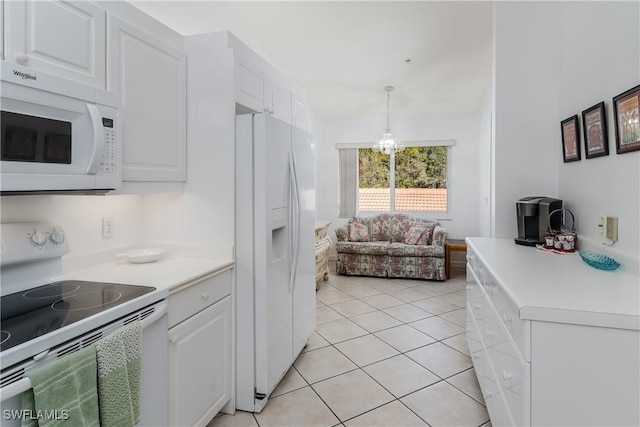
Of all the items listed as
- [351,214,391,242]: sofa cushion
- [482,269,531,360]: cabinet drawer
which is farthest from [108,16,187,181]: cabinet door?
[351,214,391,242]: sofa cushion

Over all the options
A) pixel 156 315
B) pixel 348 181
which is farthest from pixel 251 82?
pixel 348 181

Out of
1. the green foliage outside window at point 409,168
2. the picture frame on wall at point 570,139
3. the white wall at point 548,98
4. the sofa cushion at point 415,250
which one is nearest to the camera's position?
the white wall at point 548,98

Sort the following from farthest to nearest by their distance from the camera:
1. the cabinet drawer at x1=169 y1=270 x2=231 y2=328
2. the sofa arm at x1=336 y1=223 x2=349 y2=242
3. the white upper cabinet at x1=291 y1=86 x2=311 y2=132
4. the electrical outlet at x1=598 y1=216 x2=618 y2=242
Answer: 1. the sofa arm at x1=336 y1=223 x2=349 y2=242
2. the white upper cabinet at x1=291 y1=86 x2=311 y2=132
3. the electrical outlet at x1=598 y1=216 x2=618 y2=242
4. the cabinet drawer at x1=169 y1=270 x2=231 y2=328

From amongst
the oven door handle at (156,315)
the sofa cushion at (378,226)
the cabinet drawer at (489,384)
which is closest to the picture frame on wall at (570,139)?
the cabinet drawer at (489,384)

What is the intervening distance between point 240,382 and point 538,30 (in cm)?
301

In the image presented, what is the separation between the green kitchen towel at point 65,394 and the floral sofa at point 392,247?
4.20m

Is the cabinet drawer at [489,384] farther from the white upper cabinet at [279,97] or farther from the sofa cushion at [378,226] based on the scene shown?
the sofa cushion at [378,226]

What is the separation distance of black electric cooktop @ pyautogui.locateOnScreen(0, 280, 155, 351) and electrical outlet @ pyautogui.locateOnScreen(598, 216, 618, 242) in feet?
6.96

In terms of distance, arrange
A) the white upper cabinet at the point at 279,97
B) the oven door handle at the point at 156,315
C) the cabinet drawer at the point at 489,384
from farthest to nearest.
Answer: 1. the white upper cabinet at the point at 279,97
2. the cabinet drawer at the point at 489,384
3. the oven door handle at the point at 156,315

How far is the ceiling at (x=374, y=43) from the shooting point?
278cm

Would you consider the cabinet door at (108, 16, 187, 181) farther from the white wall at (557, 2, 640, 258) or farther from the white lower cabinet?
the white wall at (557, 2, 640, 258)

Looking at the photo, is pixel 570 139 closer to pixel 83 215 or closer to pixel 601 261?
pixel 601 261

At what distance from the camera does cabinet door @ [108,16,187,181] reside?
5.31 feet

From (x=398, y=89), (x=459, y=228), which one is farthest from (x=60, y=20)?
(x=459, y=228)
